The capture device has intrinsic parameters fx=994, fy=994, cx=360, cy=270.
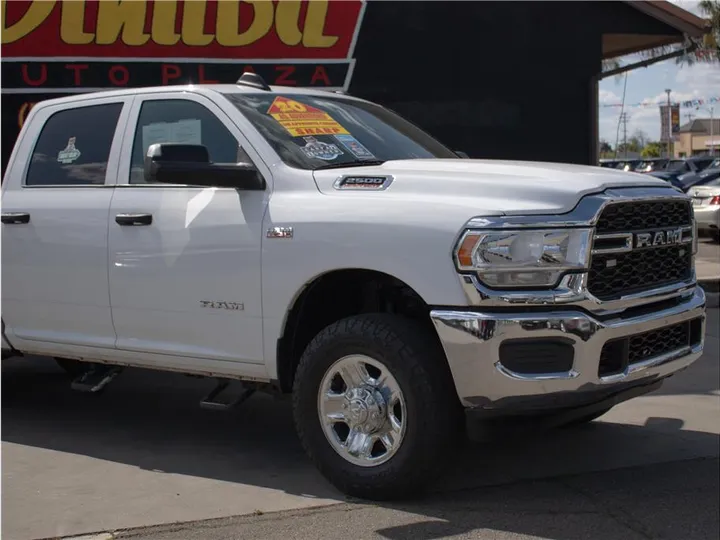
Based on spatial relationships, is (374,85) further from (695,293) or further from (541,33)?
(695,293)

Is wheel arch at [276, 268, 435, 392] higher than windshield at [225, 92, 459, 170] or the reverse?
the reverse

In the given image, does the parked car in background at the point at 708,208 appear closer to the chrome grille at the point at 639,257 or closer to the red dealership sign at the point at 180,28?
the red dealership sign at the point at 180,28

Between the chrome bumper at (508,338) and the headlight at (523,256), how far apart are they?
0.15 m

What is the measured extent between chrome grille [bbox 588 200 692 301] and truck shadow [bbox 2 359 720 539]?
106 centimetres

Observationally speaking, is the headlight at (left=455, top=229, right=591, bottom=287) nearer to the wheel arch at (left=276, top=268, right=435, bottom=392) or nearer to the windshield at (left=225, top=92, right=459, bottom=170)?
the wheel arch at (left=276, top=268, right=435, bottom=392)

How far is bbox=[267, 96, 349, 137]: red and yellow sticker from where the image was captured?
5273 millimetres

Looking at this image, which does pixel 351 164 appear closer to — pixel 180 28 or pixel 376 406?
pixel 376 406

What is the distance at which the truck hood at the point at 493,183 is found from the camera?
4.30 m

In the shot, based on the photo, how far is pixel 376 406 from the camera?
4.56m

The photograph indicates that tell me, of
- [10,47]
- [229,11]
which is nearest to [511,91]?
[229,11]

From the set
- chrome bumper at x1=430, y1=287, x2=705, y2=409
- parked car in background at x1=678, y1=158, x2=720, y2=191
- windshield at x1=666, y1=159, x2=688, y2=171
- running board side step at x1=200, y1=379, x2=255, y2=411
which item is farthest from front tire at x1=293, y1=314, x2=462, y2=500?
windshield at x1=666, y1=159, x2=688, y2=171

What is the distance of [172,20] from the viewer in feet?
39.1

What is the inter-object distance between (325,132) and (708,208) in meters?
16.3

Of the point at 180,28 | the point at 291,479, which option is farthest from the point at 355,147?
the point at 180,28
